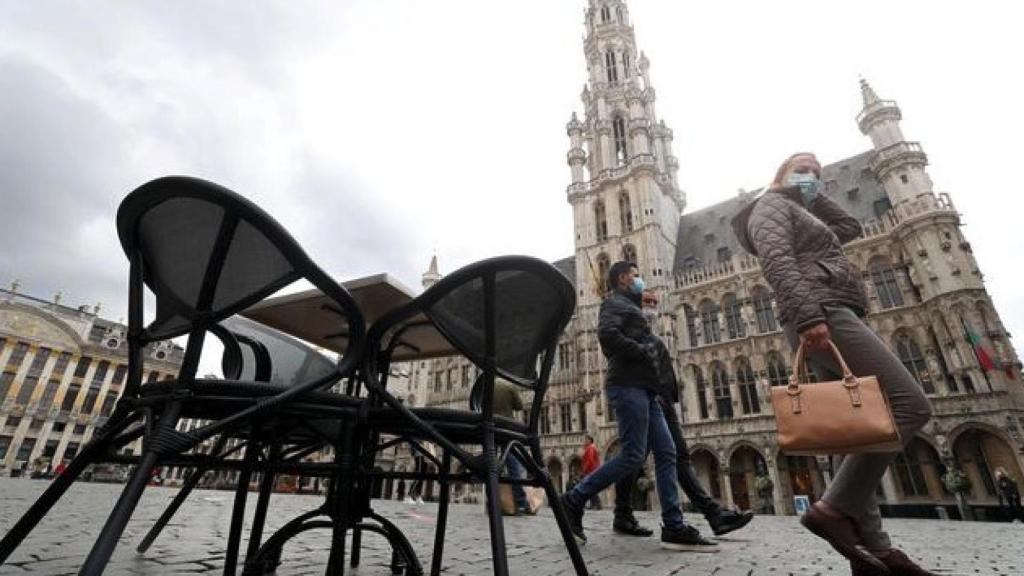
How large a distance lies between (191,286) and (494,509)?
3.73ft

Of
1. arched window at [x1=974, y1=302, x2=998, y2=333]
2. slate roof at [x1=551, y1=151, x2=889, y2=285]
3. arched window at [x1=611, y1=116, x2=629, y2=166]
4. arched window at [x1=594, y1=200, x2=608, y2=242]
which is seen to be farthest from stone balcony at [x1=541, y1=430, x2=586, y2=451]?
arched window at [x1=611, y1=116, x2=629, y2=166]

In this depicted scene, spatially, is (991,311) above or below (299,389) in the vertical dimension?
above

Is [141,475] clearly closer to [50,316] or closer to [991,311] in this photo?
[991,311]

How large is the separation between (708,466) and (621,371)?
74.6 ft

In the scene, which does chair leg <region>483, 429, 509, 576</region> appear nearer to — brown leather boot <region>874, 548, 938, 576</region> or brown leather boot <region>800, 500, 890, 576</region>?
brown leather boot <region>800, 500, 890, 576</region>

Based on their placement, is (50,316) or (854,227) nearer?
(854,227)

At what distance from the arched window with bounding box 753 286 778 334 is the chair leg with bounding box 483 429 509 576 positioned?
25318mm

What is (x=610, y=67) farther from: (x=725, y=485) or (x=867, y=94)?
(x=725, y=485)

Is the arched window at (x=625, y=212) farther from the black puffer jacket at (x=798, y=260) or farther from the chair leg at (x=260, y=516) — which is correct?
the chair leg at (x=260, y=516)

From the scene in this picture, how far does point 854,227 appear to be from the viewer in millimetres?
3176

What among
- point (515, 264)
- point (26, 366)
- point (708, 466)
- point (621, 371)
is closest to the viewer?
point (515, 264)

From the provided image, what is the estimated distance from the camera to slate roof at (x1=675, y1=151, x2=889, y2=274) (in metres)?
24.5

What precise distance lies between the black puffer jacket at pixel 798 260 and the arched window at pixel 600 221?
28716 millimetres

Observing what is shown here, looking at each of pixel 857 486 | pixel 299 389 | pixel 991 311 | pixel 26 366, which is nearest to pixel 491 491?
pixel 299 389
